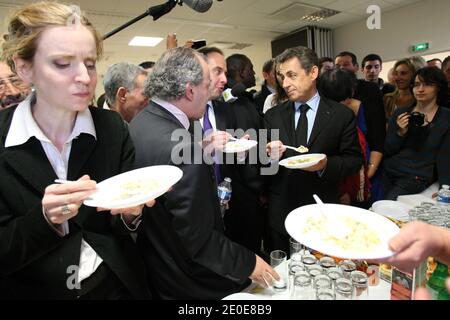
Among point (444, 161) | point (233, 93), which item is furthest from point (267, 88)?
point (444, 161)

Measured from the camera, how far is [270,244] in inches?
86.8

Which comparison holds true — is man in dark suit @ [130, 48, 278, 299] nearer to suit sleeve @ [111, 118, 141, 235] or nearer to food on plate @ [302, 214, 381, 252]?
suit sleeve @ [111, 118, 141, 235]

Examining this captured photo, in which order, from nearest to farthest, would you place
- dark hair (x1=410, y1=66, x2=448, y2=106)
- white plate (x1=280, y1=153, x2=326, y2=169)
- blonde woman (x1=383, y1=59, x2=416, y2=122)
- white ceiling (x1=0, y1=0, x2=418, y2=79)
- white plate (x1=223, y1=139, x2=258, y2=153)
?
white plate (x1=280, y1=153, x2=326, y2=169) → white plate (x1=223, y1=139, x2=258, y2=153) → dark hair (x1=410, y1=66, x2=448, y2=106) → blonde woman (x1=383, y1=59, x2=416, y2=122) → white ceiling (x1=0, y1=0, x2=418, y2=79)

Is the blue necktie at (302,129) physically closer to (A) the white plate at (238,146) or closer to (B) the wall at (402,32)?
(A) the white plate at (238,146)

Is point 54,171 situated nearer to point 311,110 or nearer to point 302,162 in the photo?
point 302,162

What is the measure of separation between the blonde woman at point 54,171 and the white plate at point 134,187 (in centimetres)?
6

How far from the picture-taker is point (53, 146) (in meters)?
1.03

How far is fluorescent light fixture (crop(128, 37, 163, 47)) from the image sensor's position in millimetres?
7492

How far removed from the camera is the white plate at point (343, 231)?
759 mm

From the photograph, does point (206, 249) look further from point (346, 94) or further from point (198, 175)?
point (346, 94)

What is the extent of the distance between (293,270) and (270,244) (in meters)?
1.08

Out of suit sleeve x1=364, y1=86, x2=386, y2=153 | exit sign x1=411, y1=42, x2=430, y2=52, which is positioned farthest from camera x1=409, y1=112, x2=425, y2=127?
exit sign x1=411, y1=42, x2=430, y2=52

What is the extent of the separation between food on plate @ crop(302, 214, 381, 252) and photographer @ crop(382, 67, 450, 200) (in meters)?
1.74

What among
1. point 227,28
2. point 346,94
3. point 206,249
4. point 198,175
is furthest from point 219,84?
point 227,28
